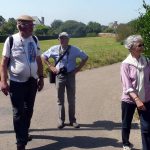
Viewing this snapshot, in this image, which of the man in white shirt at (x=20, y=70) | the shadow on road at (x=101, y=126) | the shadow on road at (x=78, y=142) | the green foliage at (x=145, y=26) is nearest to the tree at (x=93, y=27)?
the green foliage at (x=145, y=26)

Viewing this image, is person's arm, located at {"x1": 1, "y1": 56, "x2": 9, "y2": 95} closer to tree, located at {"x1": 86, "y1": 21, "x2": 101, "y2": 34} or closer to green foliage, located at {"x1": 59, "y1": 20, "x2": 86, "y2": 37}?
green foliage, located at {"x1": 59, "y1": 20, "x2": 86, "y2": 37}

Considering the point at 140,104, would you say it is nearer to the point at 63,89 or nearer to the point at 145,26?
the point at 63,89

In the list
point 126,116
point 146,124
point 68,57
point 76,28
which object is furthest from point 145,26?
point 76,28

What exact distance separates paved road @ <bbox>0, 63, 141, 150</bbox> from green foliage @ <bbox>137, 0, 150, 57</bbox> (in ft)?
5.36

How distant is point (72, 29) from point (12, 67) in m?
78.7

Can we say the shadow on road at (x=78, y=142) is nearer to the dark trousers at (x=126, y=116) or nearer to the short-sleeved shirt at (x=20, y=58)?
the dark trousers at (x=126, y=116)

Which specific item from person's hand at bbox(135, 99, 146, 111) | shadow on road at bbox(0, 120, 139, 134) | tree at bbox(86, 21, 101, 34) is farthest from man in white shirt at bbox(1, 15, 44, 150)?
tree at bbox(86, 21, 101, 34)

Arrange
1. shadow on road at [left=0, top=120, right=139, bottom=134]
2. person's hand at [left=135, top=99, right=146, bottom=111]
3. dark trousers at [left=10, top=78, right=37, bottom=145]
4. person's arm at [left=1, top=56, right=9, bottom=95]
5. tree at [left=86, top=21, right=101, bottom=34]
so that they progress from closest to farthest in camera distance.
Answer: person's hand at [left=135, top=99, right=146, bottom=111], person's arm at [left=1, top=56, right=9, bottom=95], dark trousers at [left=10, top=78, right=37, bottom=145], shadow on road at [left=0, top=120, right=139, bottom=134], tree at [left=86, top=21, right=101, bottom=34]

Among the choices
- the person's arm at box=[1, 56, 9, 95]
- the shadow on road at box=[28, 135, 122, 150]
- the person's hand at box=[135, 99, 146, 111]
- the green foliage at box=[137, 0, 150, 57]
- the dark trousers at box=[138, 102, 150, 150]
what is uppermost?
the green foliage at box=[137, 0, 150, 57]

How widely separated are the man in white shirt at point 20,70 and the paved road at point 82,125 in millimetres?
534

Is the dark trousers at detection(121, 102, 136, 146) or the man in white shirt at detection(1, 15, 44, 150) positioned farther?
the man in white shirt at detection(1, 15, 44, 150)

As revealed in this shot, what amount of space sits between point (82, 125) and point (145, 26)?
281 cm

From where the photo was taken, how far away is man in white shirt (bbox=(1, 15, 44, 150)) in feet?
24.6

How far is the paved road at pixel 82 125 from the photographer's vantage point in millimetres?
8125
